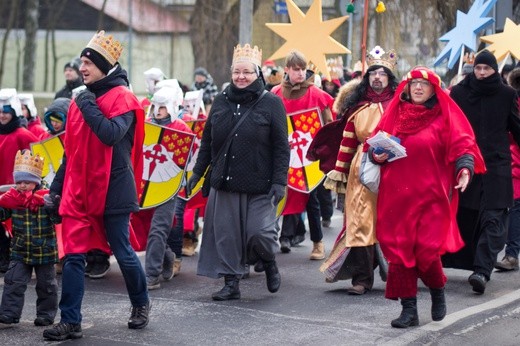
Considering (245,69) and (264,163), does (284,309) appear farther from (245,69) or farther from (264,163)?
(245,69)

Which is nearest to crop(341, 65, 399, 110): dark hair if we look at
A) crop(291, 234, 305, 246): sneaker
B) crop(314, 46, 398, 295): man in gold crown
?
crop(314, 46, 398, 295): man in gold crown

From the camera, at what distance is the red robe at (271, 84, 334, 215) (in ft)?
40.9

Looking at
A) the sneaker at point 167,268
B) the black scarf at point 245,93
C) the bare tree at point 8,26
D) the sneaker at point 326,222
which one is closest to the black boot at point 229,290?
the sneaker at point 167,268

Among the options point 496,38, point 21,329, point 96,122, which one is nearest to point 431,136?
point 96,122

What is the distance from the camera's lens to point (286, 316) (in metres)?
9.37

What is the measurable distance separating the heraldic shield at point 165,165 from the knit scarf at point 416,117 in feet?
7.41

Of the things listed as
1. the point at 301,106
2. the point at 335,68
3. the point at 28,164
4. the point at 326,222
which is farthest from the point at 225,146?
the point at 335,68

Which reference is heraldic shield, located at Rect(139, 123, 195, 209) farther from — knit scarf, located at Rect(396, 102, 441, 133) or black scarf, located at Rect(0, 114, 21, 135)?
knit scarf, located at Rect(396, 102, 441, 133)

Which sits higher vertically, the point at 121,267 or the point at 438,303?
the point at 121,267

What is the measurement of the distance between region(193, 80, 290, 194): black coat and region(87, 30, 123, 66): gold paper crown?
Answer: 65.4 inches

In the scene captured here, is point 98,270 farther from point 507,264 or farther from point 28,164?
point 507,264

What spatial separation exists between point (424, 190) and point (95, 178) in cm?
206

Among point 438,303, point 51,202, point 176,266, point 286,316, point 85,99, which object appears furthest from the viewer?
point 176,266

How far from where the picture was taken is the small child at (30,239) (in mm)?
8859
